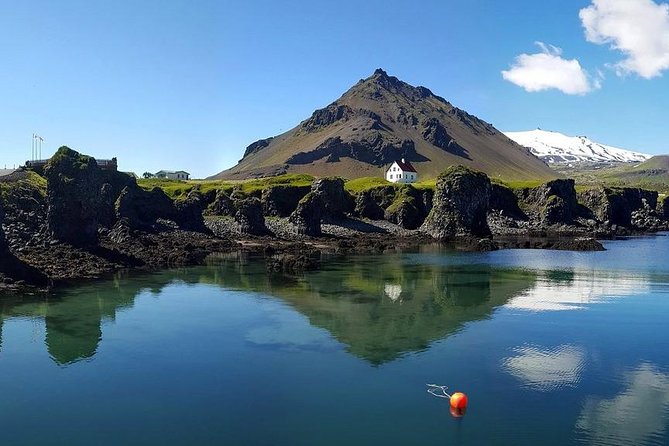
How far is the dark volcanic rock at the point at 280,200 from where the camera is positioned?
146m

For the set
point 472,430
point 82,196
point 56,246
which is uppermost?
point 82,196

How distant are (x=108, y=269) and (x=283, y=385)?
53.9m

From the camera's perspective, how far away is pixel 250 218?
126375 millimetres

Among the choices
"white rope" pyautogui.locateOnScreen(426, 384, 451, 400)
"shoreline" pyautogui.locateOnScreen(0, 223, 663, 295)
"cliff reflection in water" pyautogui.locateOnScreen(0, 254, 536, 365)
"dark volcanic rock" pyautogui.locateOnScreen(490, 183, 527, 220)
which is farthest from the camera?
"dark volcanic rock" pyautogui.locateOnScreen(490, 183, 527, 220)

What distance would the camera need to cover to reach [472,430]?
2492cm

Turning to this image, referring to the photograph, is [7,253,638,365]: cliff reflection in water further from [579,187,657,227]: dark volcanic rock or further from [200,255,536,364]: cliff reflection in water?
[579,187,657,227]: dark volcanic rock

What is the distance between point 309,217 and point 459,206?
39688 millimetres

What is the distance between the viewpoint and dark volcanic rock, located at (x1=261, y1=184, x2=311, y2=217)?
14638 centimetres

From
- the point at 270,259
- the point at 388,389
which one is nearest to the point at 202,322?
the point at 388,389

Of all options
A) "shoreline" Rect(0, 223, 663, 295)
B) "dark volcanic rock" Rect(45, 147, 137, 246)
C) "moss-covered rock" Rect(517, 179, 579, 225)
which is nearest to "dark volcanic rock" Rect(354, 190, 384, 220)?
"shoreline" Rect(0, 223, 663, 295)

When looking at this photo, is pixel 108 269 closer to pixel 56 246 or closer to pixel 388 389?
pixel 56 246

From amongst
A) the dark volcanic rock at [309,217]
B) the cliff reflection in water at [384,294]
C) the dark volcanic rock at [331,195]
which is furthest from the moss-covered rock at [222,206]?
the cliff reflection in water at [384,294]

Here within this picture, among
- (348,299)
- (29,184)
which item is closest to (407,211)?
(348,299)

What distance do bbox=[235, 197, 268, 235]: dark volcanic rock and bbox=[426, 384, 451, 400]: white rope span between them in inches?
3899
